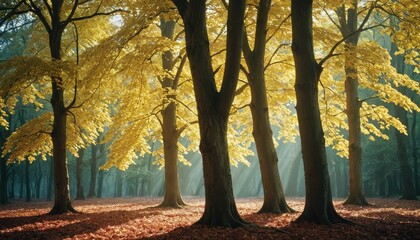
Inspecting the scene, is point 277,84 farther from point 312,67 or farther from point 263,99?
point 312,67

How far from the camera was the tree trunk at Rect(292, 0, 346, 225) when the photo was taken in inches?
270

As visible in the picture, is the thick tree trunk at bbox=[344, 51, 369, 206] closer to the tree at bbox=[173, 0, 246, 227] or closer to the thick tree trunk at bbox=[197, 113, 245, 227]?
the tree at bbox=[173, 0, 246, 227]

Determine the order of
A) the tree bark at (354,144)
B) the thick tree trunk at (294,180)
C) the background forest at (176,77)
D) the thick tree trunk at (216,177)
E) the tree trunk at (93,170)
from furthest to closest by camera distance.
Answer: the thick tree trunk at (294,180) < the tree trunk at (93,170) < the tree bark at (354,144) < the background forest at (176,77) < the thick tree trunk at (216,177)

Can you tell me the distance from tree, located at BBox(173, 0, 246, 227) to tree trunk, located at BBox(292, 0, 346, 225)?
1447 mm

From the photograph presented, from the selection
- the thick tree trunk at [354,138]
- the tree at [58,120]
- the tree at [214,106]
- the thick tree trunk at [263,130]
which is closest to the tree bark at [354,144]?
the thick tree trunk at [354,138]

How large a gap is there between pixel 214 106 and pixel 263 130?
148 inches

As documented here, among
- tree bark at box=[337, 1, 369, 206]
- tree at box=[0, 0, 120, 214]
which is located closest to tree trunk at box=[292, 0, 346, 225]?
tree at box=[0, 0, 120, 214]

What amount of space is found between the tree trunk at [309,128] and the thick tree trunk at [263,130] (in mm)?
2685

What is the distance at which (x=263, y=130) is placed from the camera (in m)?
10.2

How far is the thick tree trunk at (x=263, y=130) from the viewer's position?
9961mm

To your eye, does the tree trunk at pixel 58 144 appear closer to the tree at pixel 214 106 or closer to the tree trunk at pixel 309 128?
the tree at pixel 214 106

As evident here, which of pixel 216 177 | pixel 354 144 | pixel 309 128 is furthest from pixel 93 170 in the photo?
pixel 309 128

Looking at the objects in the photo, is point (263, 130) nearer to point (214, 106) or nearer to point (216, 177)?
point (214, 106)

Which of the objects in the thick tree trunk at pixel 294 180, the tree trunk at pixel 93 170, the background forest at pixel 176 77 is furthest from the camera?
the thick tree trunk at pixel 294 180
